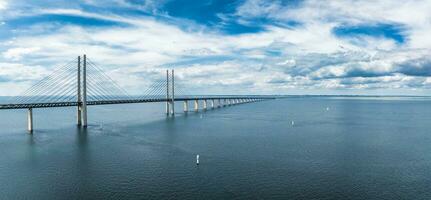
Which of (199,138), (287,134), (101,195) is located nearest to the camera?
(101,195)

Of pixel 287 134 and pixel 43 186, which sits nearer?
pixel 43 186

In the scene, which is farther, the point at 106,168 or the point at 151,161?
the point at 151,161

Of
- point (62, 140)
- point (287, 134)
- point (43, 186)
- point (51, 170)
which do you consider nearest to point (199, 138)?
point (287, 134)

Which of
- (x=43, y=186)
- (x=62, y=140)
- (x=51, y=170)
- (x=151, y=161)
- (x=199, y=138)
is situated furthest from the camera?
(x=199, y=138)

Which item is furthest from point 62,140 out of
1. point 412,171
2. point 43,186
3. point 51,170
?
point 412,171

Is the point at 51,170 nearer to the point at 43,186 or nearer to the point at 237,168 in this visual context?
the point at 43,186

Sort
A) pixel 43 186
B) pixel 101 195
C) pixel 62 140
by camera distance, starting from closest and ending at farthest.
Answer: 1. pixel 101 195
2. pixel 43 186
3. pixel 62 140

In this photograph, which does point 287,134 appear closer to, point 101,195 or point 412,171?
point 412,171

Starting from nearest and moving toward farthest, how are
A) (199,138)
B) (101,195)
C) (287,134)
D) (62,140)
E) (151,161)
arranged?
1. (101,195)
2. (151,161)
3. (62,140)
4. (199,138)
5. (287,134)
